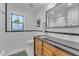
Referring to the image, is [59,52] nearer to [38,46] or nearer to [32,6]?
[38,46]

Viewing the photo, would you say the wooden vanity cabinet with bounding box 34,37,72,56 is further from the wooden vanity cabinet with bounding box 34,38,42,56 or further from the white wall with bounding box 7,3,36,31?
the white wall with bounding box 7,3,36,31

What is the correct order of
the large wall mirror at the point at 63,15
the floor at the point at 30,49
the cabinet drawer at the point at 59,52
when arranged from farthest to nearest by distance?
the floor at the point at 30,49, the large wall mirror at the point at 63,15, the cabinet drawer at the point at 59,52

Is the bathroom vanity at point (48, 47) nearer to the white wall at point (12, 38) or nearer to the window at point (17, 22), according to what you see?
the white wall at point (12, 38)

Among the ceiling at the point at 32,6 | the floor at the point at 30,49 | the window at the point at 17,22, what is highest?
the ceiling at the point at 32,6

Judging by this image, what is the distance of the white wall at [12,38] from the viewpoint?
1.18 metres

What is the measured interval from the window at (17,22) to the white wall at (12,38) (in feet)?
0.23

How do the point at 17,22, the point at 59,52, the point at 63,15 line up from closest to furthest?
1. the point at 59,52
2. the point at 17,22
3. the point at 63,15

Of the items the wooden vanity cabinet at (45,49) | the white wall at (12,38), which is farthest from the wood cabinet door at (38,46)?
the white wall at (12,38)

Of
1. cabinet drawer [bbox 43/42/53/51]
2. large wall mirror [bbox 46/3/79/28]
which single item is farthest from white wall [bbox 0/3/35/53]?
large wall mirror [bbox 46/3/79/28]

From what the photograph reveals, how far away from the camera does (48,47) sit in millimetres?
1190

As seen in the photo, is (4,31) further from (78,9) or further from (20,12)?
(78,9)

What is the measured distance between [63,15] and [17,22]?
668mm

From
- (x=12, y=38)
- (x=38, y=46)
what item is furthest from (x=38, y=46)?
(x=12, y=38)

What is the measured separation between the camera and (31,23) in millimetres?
1270
